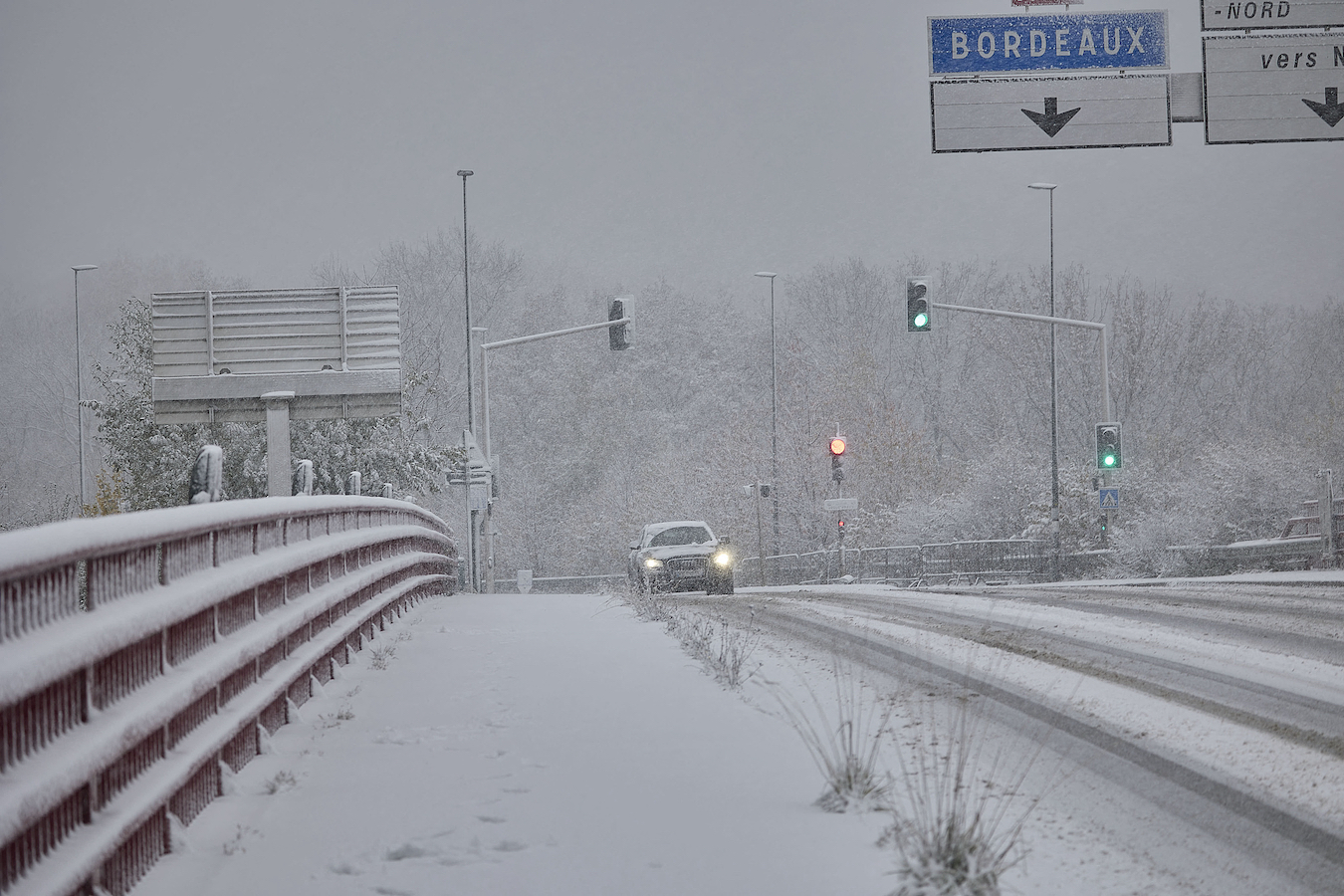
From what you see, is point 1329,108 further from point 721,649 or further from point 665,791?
point 665,791

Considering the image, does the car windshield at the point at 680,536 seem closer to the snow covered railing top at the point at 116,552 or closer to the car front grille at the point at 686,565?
the car front grille at the point at 686,565

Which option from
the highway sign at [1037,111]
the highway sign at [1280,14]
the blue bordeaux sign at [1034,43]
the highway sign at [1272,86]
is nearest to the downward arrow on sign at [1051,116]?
the highway sign at [1037,111]

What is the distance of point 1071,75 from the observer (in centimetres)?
1581

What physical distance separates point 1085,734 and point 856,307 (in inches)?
2827

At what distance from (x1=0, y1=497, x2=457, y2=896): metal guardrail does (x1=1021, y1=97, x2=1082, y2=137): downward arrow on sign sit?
11636 millimetres

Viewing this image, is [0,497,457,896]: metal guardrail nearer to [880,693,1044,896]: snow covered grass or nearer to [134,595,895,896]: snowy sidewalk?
[134,595,895,896]: snowy sidewalk

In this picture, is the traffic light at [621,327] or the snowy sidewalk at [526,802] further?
the traffic light at [621,327]

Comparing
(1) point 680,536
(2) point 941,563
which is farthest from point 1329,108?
(2) point 941,563

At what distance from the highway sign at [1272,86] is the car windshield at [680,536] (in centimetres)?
1310

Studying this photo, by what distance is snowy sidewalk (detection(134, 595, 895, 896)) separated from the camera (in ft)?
14.0

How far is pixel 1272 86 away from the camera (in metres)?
15.9

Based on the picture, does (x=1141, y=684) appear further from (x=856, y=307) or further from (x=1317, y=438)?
(x=856, y=307)

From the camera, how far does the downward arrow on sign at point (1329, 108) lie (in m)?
15.9

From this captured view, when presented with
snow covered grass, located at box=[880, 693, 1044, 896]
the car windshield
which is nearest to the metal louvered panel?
the car windshield
